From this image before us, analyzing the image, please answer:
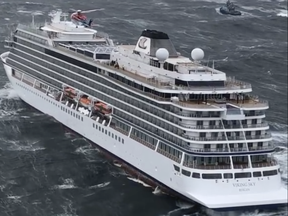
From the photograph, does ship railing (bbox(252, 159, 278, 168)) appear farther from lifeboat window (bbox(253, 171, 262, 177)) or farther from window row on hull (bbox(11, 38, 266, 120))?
window row on hull (bbox(11, 38, 266, 120))

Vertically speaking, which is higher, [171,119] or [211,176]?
[171,119]

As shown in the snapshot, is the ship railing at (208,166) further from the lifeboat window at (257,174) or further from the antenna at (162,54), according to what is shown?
the antenna at (162,54)

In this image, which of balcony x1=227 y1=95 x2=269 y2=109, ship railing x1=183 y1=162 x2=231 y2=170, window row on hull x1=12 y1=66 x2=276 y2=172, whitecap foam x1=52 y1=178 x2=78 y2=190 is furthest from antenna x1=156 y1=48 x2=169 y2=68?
whitecap foam x1=52 y1=178 x2=78 y2=190

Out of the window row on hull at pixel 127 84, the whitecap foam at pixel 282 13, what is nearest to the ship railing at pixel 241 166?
the window row on hull at pixel 127 84

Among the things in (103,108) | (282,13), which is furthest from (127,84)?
(282,13)

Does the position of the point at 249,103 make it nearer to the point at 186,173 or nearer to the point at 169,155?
the point at 169,155

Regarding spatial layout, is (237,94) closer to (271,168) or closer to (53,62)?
(271,168)
